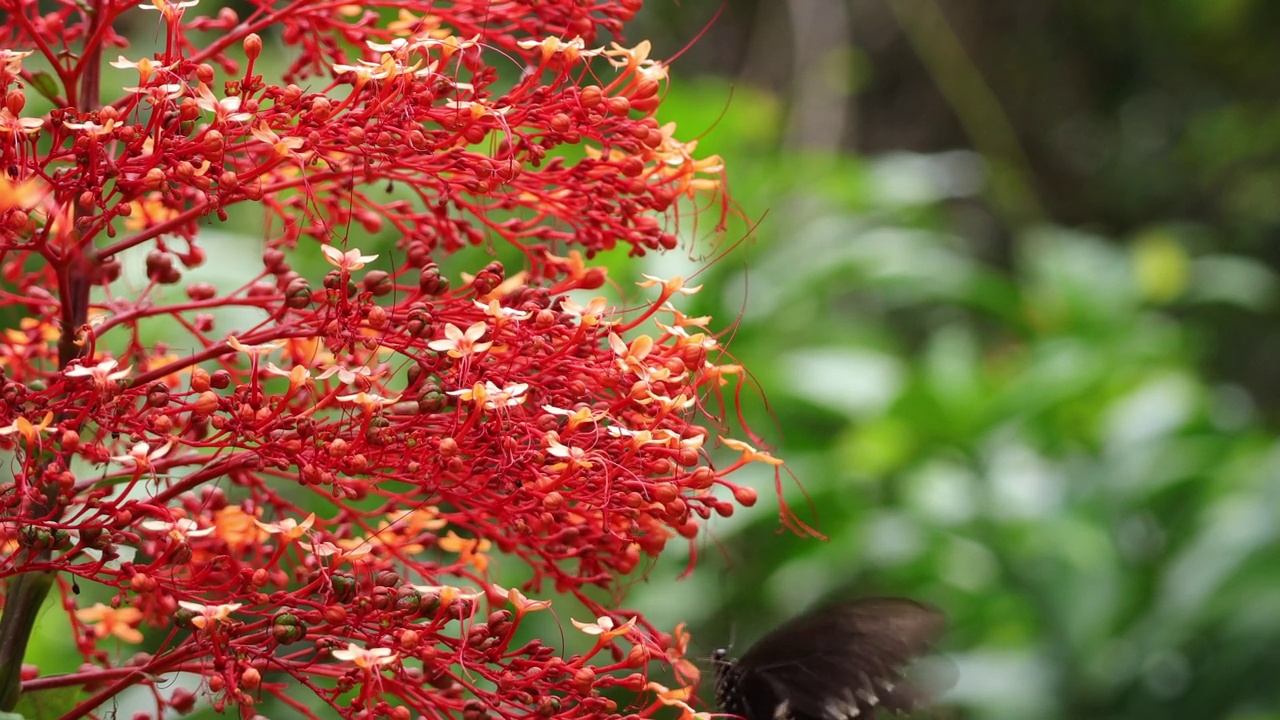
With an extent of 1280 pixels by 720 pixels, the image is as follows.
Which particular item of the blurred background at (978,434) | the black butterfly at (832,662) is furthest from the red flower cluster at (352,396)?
the blurred background at (978,434)

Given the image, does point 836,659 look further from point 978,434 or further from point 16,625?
point 978,434

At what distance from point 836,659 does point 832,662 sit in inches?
0.5

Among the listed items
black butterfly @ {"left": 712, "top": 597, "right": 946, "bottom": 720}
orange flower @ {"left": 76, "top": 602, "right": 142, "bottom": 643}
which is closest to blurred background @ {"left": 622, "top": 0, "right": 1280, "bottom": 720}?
black butterfly @ {"left": 712, "top": 597, "right": 946, "bottom": 720}

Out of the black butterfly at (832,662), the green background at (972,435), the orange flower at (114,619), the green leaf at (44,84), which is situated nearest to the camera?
the green leaf at (44,84)

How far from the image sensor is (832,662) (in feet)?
6.95

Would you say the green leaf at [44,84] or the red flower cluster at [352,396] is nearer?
the red flower cluster at [352,396]

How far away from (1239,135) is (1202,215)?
847 millimetres

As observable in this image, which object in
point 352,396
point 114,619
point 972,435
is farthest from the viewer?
point 972,435

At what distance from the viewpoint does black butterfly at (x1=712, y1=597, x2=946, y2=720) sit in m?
2.07

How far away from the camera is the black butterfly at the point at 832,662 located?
6.79 ft

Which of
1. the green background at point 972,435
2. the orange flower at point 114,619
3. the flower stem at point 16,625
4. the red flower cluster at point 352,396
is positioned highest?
the red flower cluster at point 352,396

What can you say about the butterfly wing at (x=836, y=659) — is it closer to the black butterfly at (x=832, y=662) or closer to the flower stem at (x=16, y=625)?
the black butterfly at (x=832, y=662)

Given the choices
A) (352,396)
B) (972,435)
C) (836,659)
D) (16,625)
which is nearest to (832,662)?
(836,659)

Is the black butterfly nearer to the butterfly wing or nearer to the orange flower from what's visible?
the butterfly wing
